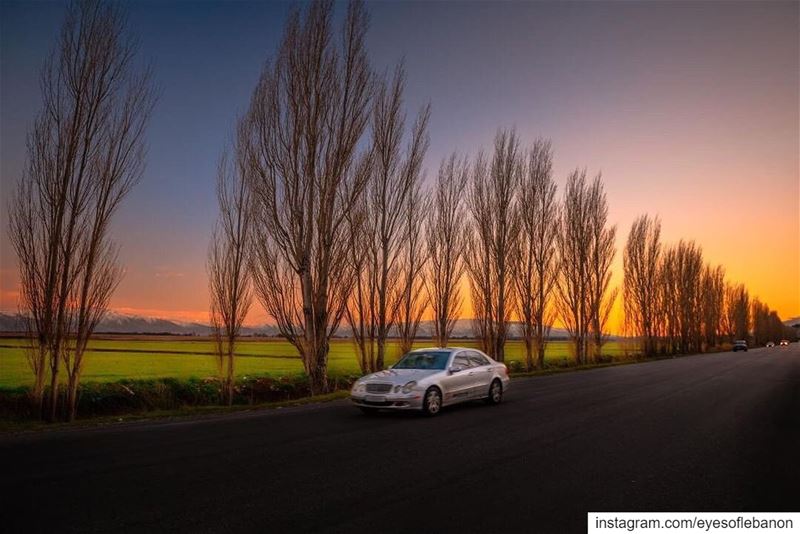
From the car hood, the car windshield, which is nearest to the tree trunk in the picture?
the car hood

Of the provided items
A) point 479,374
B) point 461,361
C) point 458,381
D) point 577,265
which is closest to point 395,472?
point 458,381

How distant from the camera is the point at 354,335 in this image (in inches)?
877

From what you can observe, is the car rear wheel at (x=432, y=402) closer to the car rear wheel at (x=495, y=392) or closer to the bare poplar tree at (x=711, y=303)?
the car rear wheel at (x=495, y=392)

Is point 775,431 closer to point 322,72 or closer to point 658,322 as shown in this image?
point 322,72

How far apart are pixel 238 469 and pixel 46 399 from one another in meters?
8.76

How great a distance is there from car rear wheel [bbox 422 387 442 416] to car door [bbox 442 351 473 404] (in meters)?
0.29

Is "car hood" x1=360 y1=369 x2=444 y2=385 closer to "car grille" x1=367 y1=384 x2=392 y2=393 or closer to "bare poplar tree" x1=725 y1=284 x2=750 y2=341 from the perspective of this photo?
"car grille" x1=367 y1=384 x2=392 y2=393

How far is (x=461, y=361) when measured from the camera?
45.4 feet

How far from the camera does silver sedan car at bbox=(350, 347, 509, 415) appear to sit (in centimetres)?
1201

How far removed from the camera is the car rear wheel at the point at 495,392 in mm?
14570

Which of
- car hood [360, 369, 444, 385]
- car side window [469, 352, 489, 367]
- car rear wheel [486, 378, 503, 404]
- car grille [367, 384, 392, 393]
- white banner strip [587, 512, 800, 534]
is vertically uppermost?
car side window [469, 352, 489, 367]

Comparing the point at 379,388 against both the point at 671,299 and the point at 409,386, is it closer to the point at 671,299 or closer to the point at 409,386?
the point at 409,386

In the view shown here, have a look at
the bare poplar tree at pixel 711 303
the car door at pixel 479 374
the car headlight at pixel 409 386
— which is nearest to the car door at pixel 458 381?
the car door at pixel 479 374

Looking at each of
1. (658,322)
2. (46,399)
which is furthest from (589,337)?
(46,399)
